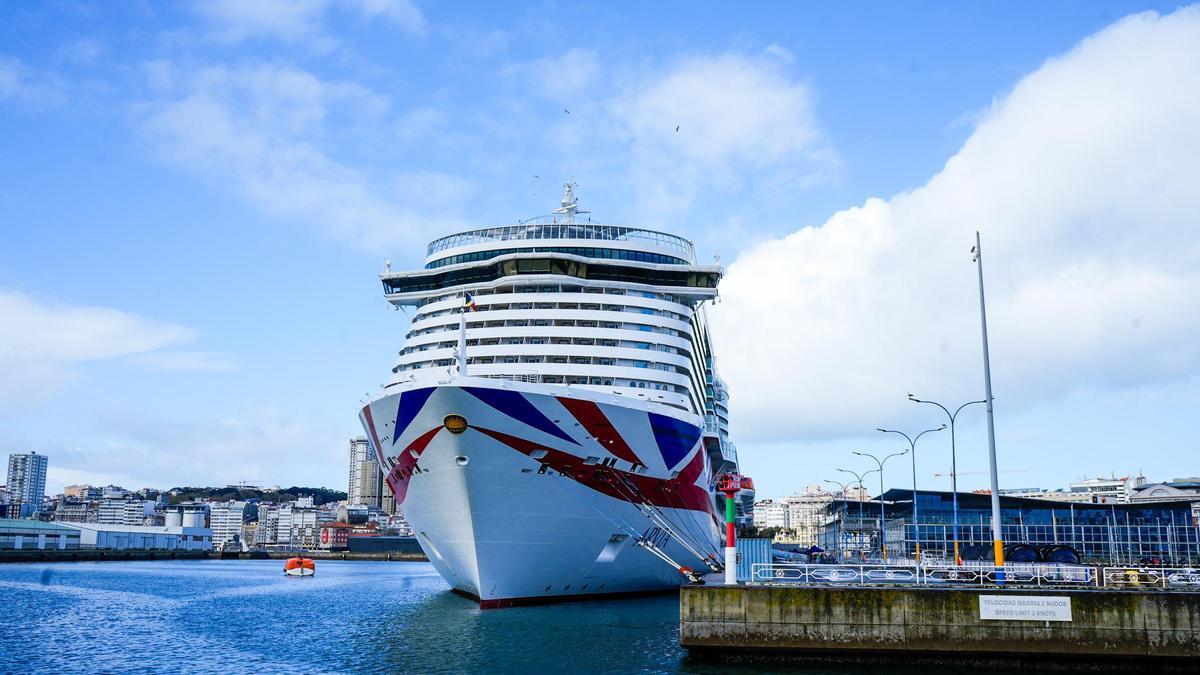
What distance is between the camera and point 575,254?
125ft

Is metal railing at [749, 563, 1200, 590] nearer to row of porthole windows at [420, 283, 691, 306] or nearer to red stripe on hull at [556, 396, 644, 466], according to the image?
red stripe on hull at [556, 396, 644, 466]

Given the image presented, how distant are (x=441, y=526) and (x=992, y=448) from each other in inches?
659

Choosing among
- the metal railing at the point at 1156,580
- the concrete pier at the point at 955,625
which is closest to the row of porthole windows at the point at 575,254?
the concrete pier at the point at 955,625

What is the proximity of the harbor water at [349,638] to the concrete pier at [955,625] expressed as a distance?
2.65ft

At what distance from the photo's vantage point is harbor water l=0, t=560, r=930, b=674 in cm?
2209

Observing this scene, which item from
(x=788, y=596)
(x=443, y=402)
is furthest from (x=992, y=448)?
(x=443, y=402)

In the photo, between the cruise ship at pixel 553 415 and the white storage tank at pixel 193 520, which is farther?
the white storage tank at pixel 193 520

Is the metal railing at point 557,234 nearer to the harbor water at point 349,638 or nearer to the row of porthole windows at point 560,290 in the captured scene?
the row of porthole windows at point 560,290

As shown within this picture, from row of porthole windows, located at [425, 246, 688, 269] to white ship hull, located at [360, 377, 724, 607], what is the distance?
8.64 meters

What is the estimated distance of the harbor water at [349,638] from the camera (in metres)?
22.1

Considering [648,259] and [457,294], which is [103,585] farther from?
[648,259]

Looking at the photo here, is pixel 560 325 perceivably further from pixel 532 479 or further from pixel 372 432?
pixel 532 479

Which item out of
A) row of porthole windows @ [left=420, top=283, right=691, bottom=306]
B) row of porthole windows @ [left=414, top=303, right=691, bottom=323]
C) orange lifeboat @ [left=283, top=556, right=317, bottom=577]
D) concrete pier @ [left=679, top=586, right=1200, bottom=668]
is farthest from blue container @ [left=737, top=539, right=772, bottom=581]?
orange lifeboat @ [left=283, top=556, right=317, bottom=577]

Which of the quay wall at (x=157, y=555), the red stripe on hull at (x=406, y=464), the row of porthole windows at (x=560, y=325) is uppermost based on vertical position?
the row of porthole windows at (x=560, y=325)
